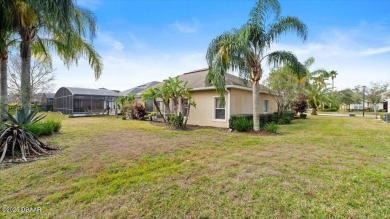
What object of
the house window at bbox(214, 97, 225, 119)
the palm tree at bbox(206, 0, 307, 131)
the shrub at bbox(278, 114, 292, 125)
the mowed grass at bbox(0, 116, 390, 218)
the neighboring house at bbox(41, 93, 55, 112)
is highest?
the palm tree at bbox(206, 0, 307, 131)

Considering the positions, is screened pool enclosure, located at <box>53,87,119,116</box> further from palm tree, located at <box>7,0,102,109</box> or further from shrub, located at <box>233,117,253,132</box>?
shrub, located at <box>233,117,253,132</box>

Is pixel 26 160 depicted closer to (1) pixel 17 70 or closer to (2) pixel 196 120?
(2) pixel 196 120

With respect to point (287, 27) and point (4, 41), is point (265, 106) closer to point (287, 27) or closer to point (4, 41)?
point (287, 27)

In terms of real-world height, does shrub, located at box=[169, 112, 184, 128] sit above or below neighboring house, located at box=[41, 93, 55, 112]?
below

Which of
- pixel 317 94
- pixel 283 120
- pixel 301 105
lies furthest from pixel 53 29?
pixel 317 94

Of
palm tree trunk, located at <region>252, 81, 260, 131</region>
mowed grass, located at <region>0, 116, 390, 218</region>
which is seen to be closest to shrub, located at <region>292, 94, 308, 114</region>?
palm tree trunk, located at <region>252, 81, 260, 131</region>

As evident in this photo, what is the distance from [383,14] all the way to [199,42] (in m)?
11.2

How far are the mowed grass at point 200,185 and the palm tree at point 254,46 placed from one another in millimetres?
4930

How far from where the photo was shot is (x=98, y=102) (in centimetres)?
3042

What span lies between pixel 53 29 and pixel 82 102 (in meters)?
20.2

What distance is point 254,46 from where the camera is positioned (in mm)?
10078

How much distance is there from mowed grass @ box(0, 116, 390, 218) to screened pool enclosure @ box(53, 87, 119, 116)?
22.4 m

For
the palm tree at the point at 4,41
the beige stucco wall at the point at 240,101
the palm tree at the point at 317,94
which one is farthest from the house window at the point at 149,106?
the palm tree at the point at 317,94

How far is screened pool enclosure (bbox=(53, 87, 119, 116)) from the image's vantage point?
25150 mm
